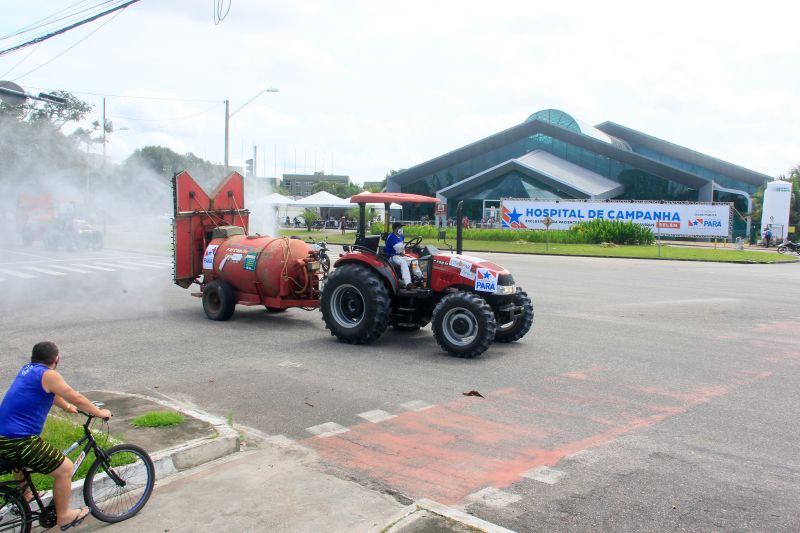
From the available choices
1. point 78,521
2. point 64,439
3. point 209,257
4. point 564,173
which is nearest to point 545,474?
point 78,521

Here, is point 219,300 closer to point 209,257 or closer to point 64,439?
point 209,257

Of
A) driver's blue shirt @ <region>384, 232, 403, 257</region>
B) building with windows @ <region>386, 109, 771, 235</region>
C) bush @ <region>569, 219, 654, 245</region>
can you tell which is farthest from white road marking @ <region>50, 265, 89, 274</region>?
building with windows @ <region>386, 109, 771, 235</region>

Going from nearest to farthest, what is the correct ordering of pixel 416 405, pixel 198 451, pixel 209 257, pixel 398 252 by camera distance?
pixel 198 451 < pixel 416 405 < pixel 398 252 < pixel 209 257

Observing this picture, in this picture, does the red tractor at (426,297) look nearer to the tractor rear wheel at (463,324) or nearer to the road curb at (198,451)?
the tractor rear wheel at (463,324)

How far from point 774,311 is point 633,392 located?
909 centimetres

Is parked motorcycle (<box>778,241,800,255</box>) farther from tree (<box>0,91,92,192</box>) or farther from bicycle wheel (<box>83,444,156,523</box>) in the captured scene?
bicycle wheel (<box>83,444,156,523</box>)

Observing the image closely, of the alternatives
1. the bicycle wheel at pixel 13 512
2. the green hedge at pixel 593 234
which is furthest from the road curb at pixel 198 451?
the green hedge at pixel 593 234

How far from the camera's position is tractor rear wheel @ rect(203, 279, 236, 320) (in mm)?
13133

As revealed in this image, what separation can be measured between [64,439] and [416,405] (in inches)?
141

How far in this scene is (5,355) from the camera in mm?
10141

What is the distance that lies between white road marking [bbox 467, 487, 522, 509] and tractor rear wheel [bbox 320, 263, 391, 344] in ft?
18.2

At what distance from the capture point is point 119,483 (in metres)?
4.95

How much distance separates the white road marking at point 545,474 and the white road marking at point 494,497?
41cm

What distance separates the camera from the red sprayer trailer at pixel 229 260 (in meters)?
12.9
